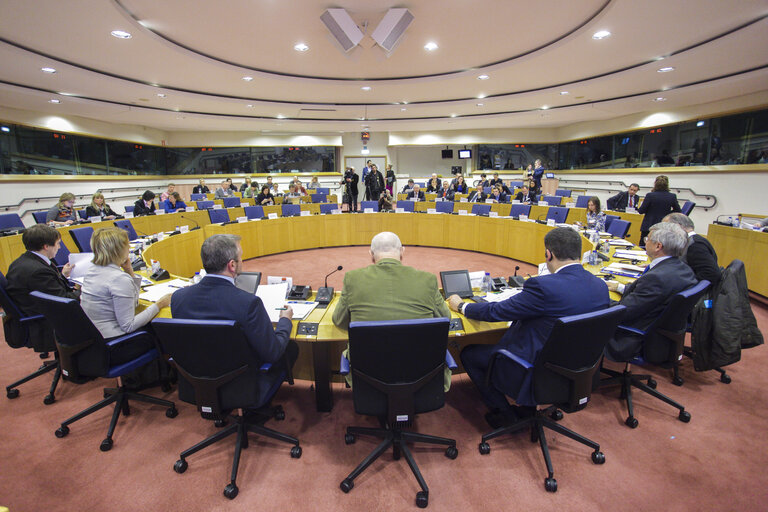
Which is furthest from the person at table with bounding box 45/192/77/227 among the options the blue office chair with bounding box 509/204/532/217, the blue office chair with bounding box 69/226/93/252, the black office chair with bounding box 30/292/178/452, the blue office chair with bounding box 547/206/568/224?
the blue office chair with bounding box 547/206/568/224

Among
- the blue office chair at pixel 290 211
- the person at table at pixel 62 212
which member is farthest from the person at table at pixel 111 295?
the blue office chair at pixel 290 211

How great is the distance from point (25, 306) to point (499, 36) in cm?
570

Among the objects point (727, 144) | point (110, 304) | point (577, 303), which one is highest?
point (727, 144)

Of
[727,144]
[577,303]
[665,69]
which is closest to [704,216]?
[727,144]

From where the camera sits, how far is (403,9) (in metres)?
3.84

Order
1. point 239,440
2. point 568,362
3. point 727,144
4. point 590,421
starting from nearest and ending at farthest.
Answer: point 568,362, point 239,440, point 590,421, point 727,144

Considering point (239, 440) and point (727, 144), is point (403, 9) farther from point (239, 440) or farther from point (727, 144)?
point (727, 144)

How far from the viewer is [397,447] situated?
85.3 inches

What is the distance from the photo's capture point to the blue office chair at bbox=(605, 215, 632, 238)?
506 centimetres

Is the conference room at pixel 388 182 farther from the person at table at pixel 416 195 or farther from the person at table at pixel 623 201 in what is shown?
the person at table at pixel 416 195

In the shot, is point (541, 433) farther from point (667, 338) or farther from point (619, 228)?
point (619, 228)

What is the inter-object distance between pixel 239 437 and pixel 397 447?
0.96 meters

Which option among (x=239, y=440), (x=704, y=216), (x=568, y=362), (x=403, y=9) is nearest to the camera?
(x=568, y=362)

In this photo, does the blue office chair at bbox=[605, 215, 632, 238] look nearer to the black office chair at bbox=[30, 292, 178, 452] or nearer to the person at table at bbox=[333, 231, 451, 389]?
the person at table at bbox=[333, 231, 451, 389]
